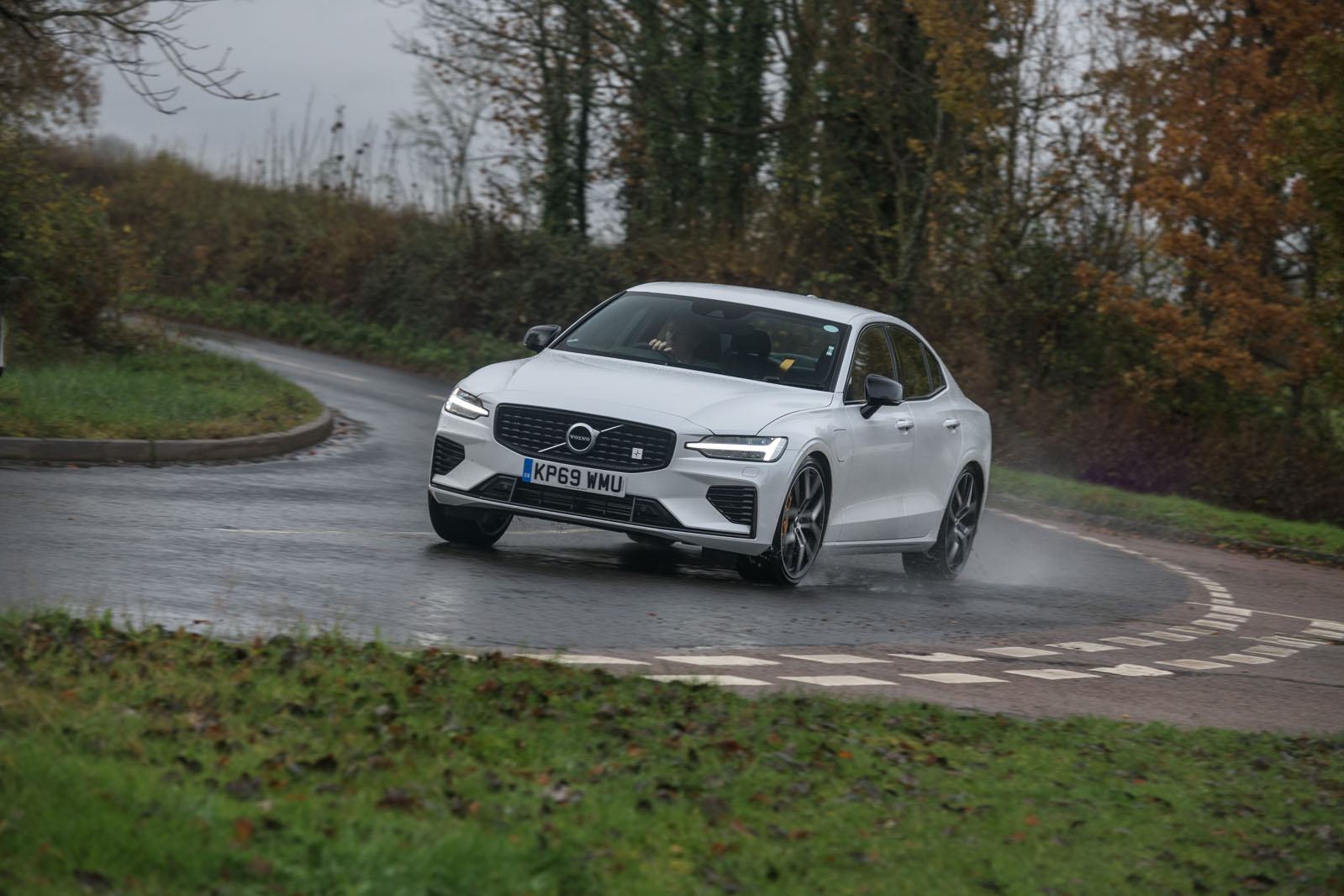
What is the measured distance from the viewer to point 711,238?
31078 mm

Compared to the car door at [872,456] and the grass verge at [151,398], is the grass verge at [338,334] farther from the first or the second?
the car door at [872,456]

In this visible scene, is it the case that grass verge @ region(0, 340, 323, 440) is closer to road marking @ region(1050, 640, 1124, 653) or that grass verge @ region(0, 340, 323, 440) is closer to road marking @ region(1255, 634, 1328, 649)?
road marking @ region(1050, 640, 1124, 653)

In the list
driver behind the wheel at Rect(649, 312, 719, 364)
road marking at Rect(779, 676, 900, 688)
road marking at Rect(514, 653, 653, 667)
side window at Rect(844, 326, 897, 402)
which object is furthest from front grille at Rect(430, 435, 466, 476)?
road marking at Rect(779, 676, 900, 688)

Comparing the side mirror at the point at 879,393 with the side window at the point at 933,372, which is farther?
the side window at the point at 933,372

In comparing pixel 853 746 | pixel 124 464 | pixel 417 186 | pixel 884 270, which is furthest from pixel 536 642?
pixel 417 186

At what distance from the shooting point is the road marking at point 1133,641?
1059 cm

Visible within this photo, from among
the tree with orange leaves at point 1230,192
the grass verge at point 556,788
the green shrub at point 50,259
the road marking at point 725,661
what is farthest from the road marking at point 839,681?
the tree with orange leaves at point 1230,192

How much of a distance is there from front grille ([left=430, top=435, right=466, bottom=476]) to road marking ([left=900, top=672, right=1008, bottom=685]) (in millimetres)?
3223

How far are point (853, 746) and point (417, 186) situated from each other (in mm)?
32737

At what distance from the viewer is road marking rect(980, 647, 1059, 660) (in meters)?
9.46

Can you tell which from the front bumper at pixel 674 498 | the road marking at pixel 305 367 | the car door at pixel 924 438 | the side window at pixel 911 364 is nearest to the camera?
the front bumper at pixel 674 498

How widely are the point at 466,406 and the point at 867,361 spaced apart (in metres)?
2.95

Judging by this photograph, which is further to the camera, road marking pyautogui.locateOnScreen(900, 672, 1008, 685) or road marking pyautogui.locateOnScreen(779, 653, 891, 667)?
road marking pyautogui.locateOnScreen(779, 653, 891, 667)

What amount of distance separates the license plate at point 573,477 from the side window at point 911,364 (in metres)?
3.12
